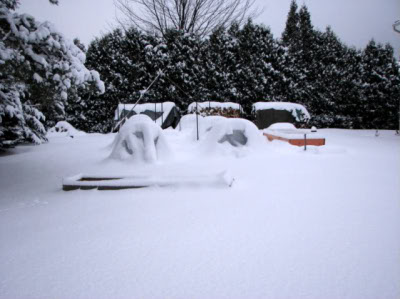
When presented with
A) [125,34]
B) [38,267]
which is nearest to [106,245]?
[38,267]

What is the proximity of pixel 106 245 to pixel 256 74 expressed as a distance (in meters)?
16.9

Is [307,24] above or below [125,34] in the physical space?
above

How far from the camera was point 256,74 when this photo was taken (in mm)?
17281

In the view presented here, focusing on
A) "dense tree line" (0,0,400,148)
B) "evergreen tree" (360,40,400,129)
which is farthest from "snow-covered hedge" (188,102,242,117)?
"evergreen tree" (360,40,400,129)

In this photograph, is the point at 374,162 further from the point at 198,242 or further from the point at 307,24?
the point at 307,24

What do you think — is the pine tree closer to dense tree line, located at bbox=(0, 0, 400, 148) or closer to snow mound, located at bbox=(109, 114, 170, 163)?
dense tree line, located at bbox=(0, 0, 400, 148)

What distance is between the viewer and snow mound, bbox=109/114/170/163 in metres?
5.32

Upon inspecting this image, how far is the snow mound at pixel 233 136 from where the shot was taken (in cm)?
652

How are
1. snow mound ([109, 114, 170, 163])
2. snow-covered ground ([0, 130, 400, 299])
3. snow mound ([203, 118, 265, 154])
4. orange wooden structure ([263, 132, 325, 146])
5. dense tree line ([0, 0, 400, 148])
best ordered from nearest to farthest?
snow-covered ground ([0, 130, 400, 299]), snow mound ([109, 114, 170, 163]), snow mound ([203, 118, 265, 154]), orange wooden structure ([263, 132, 325, 146]), dense tree line ([0, 0, 400, 148])

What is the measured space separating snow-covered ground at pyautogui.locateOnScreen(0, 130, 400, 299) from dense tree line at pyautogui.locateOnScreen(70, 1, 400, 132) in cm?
1323

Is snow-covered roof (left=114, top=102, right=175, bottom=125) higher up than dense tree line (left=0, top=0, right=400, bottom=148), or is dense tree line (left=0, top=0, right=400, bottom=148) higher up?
dense tree line (left=0, top=0, right=400, bottom=148)

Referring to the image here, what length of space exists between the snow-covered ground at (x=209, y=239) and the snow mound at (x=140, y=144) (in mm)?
1529

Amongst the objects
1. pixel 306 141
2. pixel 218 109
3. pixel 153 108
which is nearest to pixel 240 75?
pixel 218 109

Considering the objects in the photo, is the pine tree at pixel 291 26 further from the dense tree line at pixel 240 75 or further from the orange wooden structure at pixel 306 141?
the orange wooden structure at pixel 306 141
